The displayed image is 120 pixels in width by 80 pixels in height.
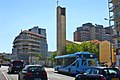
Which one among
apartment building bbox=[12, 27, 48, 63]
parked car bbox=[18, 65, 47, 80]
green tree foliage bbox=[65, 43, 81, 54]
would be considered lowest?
parked car bbox=[18, 65, 47, 80]

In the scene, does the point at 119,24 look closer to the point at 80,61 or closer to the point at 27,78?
the point at 80,61

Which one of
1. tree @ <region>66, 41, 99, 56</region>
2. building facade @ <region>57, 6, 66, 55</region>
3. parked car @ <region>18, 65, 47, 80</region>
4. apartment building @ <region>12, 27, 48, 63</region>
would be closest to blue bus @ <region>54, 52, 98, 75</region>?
parked car @ <region>18, 65, 47, 80</region>

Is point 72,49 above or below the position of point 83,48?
below

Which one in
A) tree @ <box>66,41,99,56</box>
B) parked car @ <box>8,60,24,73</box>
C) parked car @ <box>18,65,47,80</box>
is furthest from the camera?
tree @ <box>66,41,99,56</box>

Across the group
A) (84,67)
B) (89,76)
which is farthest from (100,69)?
(84,67)

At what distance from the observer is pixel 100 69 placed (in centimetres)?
2030

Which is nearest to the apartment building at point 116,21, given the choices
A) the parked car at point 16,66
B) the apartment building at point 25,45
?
the parked car at point 16,66

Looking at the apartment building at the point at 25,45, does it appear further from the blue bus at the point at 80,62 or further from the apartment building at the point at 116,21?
the blue bus at the point at 80,62

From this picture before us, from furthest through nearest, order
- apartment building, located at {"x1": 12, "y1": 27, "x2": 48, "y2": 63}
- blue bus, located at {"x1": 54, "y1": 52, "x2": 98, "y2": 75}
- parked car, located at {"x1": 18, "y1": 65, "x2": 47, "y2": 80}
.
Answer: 1. apartment building, located at {"x1": 12, "y1": 27, "x2": 48, "y2": 63}
2. blue bus, located at {"x1": 54, "y1": 52, "x2": 98, "y2": 75}
3. parked car, located at {"x1": 18, "y1": 65, "x2": 47, "y2": 80}

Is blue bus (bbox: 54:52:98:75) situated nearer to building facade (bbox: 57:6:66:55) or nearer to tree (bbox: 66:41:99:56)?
building facade (bbox: 57:6:66:55)

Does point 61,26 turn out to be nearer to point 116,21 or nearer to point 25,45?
point 116,21

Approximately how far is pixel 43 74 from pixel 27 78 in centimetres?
122

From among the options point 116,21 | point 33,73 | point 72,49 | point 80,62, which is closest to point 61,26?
point 72,49

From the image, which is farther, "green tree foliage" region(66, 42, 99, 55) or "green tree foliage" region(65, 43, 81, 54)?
"green tree foliage" region(66, 42, 99, 55)
